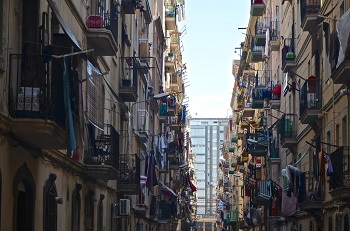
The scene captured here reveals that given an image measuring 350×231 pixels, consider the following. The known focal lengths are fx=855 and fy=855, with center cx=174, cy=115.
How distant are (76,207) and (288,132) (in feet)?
63.2

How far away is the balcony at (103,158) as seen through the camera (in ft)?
82.9

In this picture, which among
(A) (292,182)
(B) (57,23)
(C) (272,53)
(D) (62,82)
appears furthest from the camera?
(C) (272,53)

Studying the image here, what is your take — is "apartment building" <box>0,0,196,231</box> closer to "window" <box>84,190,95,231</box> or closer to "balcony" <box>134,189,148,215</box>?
"window" <box>84,190,95,231</box>

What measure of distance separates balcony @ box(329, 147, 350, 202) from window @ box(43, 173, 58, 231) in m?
8.32

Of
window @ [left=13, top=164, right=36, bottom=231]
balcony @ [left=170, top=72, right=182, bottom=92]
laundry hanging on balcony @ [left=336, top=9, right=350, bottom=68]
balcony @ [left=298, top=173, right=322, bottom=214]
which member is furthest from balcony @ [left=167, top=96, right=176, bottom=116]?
window @ [left=13, top=164, right=36, bottom=231]

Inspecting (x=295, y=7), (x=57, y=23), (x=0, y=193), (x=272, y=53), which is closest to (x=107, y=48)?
(x=57, y=23)

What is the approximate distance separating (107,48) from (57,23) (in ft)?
21.0

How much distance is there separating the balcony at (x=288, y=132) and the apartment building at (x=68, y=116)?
6.70 m

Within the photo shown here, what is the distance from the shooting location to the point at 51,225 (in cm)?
2045

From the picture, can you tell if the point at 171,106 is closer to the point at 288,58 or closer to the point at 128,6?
the point at 288,58

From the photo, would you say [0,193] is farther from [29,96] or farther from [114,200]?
[114,200]

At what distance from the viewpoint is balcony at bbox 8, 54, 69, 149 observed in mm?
15781

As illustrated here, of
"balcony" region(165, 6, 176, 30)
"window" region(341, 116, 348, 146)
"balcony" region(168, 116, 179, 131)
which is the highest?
"balcony" region(165, 6, 176, 30)

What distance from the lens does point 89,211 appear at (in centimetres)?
2706
